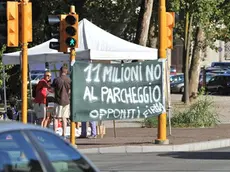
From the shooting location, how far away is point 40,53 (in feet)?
68.4

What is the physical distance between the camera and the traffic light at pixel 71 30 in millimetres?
15797

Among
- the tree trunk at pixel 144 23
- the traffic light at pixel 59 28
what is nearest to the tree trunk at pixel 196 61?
the tree trunk at pixel 144 23

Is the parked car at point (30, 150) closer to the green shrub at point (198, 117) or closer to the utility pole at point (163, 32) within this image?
the utility pole at point (163, 32)

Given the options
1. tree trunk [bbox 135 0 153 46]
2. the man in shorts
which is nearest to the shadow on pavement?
the man in shorts

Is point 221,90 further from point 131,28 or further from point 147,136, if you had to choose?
point 147,136

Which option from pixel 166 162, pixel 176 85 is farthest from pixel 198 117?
pixel 176 85

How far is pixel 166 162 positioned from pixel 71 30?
3719mm

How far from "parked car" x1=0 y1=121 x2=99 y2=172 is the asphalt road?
7488 mm

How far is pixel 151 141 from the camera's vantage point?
1823cm

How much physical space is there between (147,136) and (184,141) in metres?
1.84

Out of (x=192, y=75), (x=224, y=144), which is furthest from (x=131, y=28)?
(x=224, y=144)

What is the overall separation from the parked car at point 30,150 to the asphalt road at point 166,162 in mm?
7488

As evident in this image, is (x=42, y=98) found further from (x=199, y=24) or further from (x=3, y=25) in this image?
(x=199, y=24)

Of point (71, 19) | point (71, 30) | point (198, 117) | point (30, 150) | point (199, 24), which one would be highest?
point (199, 24)
